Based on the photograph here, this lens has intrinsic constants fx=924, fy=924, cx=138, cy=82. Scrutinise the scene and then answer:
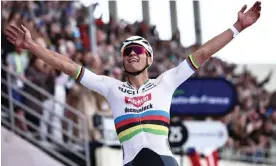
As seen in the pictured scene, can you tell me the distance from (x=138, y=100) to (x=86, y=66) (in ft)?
24.0

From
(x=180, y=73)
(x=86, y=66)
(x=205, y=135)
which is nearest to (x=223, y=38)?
(x=180, y=73)

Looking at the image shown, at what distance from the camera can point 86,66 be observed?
14.8 metres

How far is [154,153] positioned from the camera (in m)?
7.45

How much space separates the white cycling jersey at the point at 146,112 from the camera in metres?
7.47

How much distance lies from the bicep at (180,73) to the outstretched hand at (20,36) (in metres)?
1.17

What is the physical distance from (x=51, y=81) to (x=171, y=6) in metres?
10.8

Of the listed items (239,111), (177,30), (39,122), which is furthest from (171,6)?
(39,122)

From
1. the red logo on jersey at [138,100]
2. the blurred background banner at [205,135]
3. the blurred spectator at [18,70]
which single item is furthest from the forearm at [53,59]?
the blurred background banner at [205,135]

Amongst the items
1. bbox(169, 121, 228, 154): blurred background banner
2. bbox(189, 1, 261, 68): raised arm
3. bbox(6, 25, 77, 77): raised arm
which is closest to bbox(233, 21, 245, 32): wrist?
bbox(189, 1, 261, 68): raised arm

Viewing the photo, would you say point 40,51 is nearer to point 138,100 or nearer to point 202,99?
point 138,100

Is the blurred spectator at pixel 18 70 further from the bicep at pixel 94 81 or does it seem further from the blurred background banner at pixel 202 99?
the bicep at pixel 94 81

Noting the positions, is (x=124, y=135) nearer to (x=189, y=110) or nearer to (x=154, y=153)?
(x=154, y=153)

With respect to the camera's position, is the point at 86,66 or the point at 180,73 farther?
the point at 86,66

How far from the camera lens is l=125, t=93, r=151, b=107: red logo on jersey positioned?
24.7 ft
